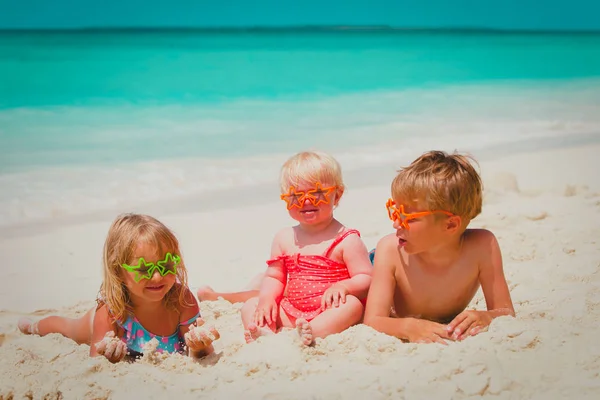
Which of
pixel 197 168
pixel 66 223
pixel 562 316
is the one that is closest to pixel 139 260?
pixel 562 316

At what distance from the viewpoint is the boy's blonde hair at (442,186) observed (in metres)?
2.83

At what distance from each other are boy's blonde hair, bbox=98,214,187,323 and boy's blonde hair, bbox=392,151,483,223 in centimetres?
99

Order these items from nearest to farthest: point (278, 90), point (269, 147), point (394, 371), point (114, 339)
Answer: point (394, 371) < point (114, 339) < point (269, 147) < point (278, 90)

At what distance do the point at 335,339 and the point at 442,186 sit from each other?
0.77m

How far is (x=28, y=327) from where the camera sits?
3461 mm

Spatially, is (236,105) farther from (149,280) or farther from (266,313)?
(149,280)

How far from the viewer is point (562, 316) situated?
2965 mm

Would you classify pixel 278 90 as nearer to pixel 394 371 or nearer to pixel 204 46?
pixel 204 46

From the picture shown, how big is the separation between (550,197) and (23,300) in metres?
3.83

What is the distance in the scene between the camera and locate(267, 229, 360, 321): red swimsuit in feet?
10.7

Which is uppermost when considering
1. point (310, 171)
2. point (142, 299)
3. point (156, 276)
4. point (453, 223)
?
point (310, 171)

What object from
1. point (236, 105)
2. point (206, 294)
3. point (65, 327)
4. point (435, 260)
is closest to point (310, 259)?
point (435, 260)

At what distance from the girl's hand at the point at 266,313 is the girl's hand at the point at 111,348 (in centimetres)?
62

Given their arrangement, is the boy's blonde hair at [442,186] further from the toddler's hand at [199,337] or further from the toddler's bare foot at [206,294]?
the toddler's bare foot at [206,294]
